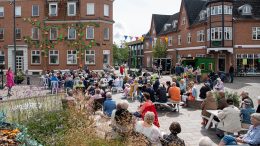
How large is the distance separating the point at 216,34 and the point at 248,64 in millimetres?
5388

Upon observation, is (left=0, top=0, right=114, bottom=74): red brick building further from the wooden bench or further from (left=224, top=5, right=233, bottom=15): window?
the wooden bench

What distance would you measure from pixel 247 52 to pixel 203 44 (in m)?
5.62

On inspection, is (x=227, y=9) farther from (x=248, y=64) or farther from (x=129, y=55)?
(x=129, y=55)

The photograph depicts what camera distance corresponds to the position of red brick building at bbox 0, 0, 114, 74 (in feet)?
134

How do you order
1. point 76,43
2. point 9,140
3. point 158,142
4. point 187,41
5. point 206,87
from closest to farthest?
point 9,140 < point 158,142 < point 206,87 < point 76,43 < point 187,41

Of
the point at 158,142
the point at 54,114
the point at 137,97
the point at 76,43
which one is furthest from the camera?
the point at 76,43

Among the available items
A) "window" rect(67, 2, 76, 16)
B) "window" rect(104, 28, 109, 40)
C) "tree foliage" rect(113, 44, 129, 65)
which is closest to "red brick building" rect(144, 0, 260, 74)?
A: "window" rect(104, 28, 109, 40)

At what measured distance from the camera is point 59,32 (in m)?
42.0

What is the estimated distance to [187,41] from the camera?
47.7 metres

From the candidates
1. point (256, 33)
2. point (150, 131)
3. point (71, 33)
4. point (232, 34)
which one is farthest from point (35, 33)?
point (150, 131)

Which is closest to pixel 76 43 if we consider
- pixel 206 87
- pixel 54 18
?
pixel 54 18

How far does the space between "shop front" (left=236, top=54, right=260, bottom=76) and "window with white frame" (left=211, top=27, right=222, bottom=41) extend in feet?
10.5

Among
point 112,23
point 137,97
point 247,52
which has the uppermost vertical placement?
point 112,23

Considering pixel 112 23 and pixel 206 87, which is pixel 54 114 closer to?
pixel 206 87
